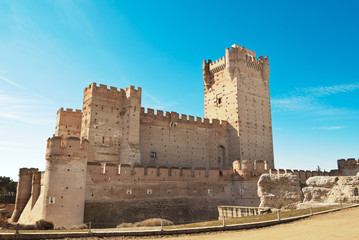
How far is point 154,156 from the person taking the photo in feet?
89.7

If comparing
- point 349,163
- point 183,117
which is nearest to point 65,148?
point 183,117

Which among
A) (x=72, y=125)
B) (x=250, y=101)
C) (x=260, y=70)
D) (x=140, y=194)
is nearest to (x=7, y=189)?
(x=72, y=125)

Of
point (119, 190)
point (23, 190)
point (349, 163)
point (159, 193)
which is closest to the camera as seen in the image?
point (119, 190)

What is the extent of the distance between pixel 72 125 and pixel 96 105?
4174 millimetres

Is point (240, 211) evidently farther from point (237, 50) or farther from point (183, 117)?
point (237, 50)

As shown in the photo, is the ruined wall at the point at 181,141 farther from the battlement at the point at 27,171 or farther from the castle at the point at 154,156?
the battlement at the point at 27,171

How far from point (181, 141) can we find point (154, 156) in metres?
3.57

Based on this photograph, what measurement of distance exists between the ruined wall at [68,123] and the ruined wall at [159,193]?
8.47 metres

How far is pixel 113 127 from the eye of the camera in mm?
24766

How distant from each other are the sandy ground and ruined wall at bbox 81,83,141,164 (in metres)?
14.5

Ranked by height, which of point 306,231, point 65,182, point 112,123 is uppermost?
point 112,123

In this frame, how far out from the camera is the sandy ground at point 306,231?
893cm

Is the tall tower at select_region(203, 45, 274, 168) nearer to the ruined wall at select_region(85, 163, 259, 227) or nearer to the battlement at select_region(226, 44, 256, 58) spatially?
the battlement at select_region(226, 44, 256, 58)

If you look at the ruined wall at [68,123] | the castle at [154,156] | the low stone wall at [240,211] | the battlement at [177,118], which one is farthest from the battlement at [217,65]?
the low stone wall at [240,211]
